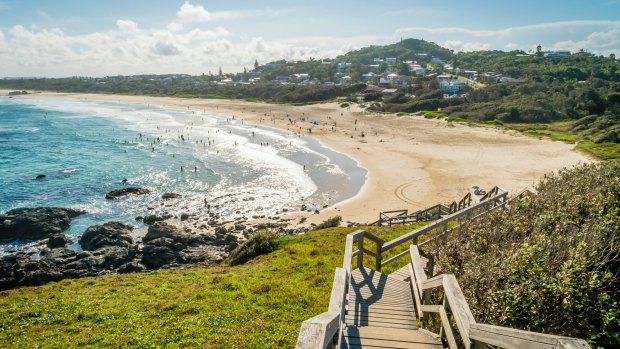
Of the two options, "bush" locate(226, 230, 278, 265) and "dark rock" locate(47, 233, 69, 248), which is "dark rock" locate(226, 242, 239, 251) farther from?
"dark rock" locate(47, 233, 69, 248)

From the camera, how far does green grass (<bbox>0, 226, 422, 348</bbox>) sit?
968 centimetres

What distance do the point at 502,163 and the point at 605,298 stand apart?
46420mm

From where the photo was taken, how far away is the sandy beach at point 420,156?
36344 mm

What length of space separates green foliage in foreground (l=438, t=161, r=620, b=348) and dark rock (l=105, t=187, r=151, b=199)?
38602mm

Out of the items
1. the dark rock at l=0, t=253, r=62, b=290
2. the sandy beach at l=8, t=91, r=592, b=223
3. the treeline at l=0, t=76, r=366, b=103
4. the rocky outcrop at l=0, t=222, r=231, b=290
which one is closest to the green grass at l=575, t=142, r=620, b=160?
the sandy beach at l=8, t=91, r=592, b=223

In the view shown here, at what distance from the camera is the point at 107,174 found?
47.2m

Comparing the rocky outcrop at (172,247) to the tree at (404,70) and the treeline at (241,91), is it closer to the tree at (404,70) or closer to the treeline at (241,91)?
the treeline at (241,91)

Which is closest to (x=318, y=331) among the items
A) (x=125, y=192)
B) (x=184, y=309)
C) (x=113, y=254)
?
(x=184, y=309)

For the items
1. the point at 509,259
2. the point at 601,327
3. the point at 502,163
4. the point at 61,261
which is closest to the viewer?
the point at 601,327

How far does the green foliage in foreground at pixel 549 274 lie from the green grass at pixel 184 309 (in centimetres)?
478

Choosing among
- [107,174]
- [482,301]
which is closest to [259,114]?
[107,174]

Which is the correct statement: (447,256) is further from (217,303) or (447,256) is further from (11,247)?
(11,247)

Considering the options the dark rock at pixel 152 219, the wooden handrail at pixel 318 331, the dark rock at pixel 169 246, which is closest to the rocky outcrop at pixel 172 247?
the dark rock at pixel 169 246

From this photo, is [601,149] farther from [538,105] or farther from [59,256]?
[59,256]
